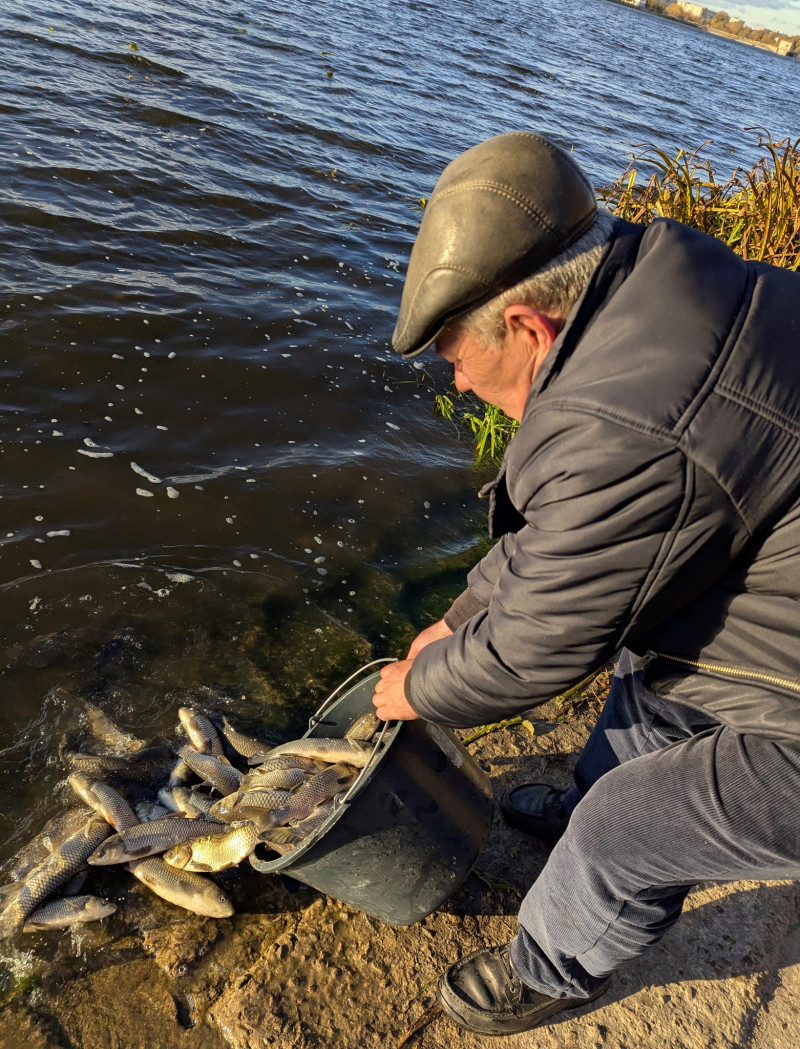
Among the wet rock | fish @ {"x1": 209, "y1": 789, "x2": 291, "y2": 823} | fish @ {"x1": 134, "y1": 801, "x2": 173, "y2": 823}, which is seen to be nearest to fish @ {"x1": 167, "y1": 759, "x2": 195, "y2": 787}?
fish @ {"x1": 134, "y1": 801, "x2": 173, "y2": 823}

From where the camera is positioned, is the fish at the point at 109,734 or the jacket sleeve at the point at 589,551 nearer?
the jacket sleeve at the point at 589,551

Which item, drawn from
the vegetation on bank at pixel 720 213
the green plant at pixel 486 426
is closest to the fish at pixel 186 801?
the green plant at pixel 486 426

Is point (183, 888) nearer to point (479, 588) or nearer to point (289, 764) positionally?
point (289, 764)

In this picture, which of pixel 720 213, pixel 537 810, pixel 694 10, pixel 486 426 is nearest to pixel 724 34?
pixel 694 10

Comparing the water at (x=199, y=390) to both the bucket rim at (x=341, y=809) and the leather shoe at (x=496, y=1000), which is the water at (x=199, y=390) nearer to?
the bucket rim at (x=341, y=809)

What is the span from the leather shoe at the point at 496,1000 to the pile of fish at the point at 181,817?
814 mm

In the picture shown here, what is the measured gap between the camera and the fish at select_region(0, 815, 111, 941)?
3225 mm

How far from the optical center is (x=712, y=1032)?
3.08 m

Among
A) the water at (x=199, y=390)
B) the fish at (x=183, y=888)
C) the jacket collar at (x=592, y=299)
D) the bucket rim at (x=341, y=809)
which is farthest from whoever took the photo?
the water at (x=199, y=390)

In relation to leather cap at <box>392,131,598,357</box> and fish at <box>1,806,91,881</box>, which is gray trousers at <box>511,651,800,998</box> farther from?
fish at <box>1,806,91,881</box>

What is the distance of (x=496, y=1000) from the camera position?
2904 mm

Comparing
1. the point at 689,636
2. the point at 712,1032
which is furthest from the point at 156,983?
the point at 689,636

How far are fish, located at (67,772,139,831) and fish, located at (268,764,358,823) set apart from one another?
842 mm

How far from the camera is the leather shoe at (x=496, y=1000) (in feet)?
9.51
